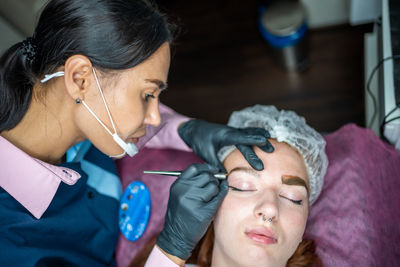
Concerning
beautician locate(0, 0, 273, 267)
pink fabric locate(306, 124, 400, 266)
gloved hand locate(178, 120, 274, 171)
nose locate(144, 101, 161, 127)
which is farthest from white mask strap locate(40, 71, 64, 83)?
pink fabric locate(306, 124, 400, 266)

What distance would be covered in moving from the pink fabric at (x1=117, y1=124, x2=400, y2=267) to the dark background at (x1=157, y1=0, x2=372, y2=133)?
759mm

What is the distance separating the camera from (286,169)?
147 centimetres

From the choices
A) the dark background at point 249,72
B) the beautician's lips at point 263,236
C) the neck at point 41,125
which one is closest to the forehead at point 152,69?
the neck at point 41,125

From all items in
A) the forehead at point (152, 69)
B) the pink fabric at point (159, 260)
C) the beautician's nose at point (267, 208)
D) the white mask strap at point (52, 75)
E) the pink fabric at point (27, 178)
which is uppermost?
the white mask strap at point (52, 75)

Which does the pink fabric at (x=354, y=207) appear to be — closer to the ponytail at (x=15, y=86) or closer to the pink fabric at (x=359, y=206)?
the pink fabric at (x=359, y=206)

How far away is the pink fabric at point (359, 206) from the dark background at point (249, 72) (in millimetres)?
774

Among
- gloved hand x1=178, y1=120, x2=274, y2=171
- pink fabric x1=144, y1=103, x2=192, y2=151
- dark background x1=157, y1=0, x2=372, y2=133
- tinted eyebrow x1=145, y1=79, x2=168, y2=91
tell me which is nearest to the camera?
tinted eyebrow x1=145, y1=79, x2=168, y2=91

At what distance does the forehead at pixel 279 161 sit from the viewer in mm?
1462

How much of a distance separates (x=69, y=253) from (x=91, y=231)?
0.53 feet

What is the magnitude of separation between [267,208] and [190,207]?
0.27 meters

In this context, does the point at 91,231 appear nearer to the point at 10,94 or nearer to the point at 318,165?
the point at 10,94

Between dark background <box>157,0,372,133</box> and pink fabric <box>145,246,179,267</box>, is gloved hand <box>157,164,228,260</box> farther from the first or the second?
dark background <box>157,0,372,133</box>

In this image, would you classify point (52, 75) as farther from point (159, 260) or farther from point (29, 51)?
point (159, 260)

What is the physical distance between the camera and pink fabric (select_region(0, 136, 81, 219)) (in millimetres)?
1352
